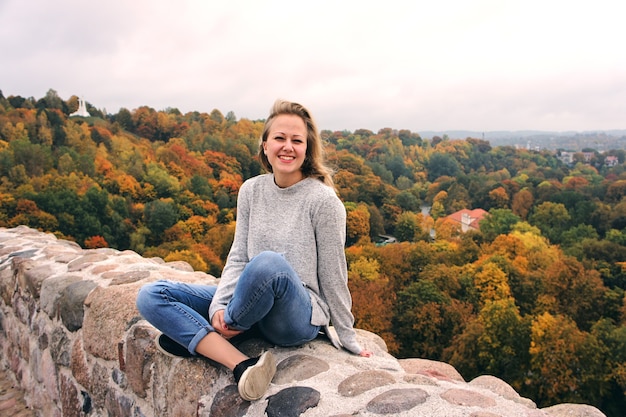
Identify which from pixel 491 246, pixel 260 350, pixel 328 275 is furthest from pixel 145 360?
pixel 491 246

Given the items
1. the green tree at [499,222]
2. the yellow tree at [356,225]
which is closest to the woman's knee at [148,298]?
the yellow tree at [356,225]

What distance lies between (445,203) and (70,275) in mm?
59165

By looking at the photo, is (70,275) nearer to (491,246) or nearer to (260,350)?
(260,350)

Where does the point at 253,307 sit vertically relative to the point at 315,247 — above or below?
below

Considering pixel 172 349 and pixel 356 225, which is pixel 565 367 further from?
pixel 356 225

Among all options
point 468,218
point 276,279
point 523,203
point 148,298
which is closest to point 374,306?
point 148,298

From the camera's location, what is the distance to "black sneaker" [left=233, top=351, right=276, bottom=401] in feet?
5.36

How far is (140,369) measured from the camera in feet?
6.81

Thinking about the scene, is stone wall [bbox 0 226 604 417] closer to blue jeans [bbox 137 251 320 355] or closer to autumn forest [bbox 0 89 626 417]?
blue jeans [bbox 137 251 320 355]

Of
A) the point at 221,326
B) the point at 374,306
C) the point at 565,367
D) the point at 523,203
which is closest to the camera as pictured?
the point at 221,326

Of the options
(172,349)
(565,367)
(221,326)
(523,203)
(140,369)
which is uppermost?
(221,326)

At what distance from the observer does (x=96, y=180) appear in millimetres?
34094

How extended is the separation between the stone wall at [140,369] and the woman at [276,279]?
0.09 m

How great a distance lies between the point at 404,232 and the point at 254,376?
146 feet
